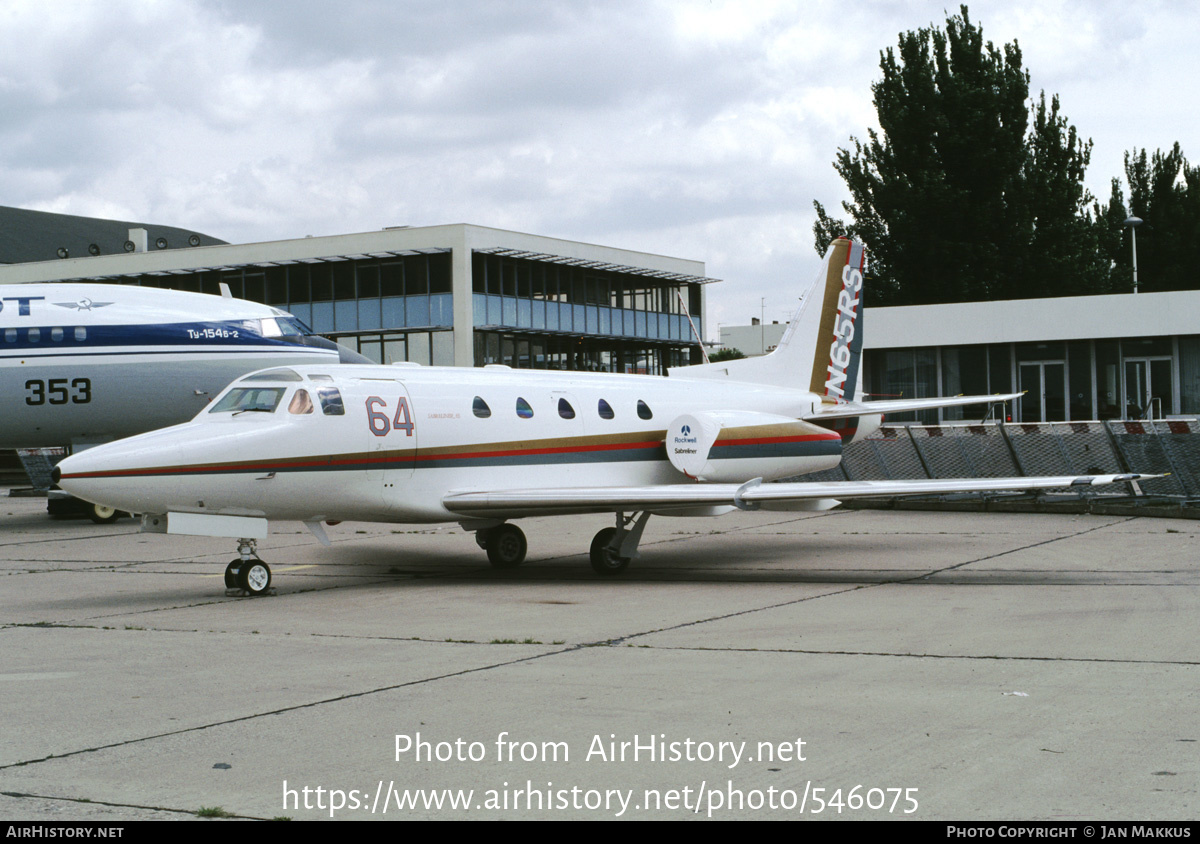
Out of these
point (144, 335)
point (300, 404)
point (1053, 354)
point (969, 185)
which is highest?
point (969, 185)

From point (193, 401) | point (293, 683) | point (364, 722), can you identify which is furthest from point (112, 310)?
point (364, 722)

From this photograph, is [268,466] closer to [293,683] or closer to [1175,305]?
[293,683]

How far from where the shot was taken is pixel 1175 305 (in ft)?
119

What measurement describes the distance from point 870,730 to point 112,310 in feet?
63.1

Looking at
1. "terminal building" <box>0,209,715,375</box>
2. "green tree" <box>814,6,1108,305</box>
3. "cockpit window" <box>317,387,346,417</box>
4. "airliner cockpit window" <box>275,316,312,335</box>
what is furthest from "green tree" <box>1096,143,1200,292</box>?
"cockpit window" <box>317,387,346,417</box>

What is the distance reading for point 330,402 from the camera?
43.3 ft

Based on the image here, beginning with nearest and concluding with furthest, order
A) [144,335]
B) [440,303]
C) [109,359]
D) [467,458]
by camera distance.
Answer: [467,458] < [109,359] < [144,335] < [440,303]

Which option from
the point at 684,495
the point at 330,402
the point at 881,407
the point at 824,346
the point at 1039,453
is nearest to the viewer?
the point at 330,402

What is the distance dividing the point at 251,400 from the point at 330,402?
2.70 feet

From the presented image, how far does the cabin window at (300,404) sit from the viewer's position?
12945 millimetres

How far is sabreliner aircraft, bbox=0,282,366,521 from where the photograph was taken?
2158 cm

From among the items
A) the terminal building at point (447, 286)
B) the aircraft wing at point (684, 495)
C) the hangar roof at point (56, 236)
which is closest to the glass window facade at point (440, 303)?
the terminal building at point (447, 286)

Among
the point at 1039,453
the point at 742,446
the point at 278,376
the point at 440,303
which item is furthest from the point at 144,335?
the point at 440,303

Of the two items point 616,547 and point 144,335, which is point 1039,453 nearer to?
point 616,547
